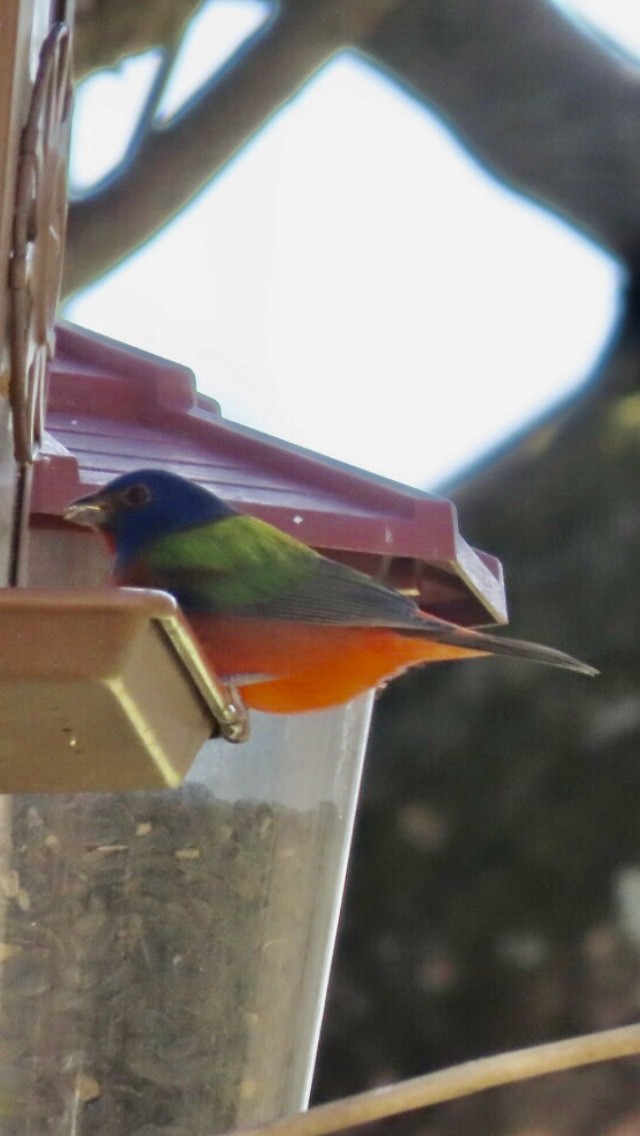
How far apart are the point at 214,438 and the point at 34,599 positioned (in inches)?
47.4

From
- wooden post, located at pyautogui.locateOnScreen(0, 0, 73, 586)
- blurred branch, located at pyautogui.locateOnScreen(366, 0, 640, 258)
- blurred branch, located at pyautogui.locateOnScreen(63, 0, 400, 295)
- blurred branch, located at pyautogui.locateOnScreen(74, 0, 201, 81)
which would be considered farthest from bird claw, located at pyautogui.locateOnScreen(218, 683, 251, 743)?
blurred branch, located at pyautogui.locateOnScreen(366, 0, 640, 258)

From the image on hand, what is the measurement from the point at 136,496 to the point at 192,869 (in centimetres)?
55

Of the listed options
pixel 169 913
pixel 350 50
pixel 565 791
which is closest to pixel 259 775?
pixel 169 913

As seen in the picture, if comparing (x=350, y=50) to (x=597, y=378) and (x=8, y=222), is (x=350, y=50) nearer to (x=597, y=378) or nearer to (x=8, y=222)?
(x=597, y=378)

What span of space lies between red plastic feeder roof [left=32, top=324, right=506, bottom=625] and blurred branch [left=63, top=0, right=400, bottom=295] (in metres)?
2.17

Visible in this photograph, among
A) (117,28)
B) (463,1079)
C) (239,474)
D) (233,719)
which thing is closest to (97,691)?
(233,719)

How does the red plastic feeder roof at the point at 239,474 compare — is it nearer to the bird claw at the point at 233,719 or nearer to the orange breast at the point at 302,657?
the orange breast at the point at 302,657

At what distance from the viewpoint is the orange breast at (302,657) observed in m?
2.06

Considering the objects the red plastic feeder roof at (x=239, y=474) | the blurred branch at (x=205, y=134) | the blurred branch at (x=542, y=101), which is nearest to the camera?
the red plastic feeder roof at (x=239, y=474)

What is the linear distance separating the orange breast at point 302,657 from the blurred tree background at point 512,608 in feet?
9.33

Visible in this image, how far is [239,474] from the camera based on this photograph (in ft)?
7.86

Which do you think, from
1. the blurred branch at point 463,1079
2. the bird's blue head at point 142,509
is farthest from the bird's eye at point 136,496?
the blurred branch at point 463,1079

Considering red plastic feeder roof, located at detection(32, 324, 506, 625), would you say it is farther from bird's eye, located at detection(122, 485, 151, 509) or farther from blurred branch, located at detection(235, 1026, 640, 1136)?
blurred branch, located at detection(235, 1026, 640, 1136)

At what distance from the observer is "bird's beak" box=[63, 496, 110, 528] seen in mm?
2096
